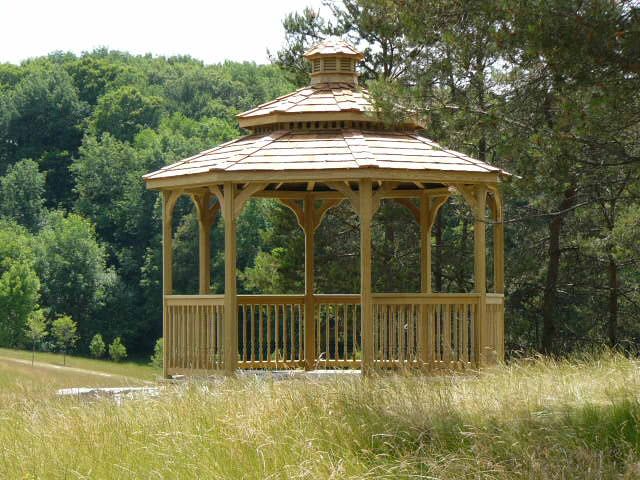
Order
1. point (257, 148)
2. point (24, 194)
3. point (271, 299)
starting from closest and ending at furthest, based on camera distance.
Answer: point (257, 148) < point (271, 299) < point (24, 194)

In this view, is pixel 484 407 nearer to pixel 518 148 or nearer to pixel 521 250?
pixel 518 148

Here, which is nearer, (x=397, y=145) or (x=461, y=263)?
(x=397, y=145)

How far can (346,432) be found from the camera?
8.99 metres

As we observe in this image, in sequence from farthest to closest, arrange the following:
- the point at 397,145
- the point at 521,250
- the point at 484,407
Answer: the point at 521,250
the point at 397,145
the point at 484,407

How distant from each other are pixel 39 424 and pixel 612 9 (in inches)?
255

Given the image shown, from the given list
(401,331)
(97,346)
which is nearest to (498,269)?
(401,331)

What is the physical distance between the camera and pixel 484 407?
963 cm

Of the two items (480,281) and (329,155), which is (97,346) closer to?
(480,281)

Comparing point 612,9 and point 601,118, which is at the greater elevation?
point 612,9

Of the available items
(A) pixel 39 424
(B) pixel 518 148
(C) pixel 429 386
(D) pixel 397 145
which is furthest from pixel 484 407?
(D) pixel 397 145

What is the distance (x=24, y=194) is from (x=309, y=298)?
64.2m

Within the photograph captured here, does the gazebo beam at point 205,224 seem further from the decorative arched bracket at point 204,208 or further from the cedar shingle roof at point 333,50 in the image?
the cedar shingle roof at point 333,50

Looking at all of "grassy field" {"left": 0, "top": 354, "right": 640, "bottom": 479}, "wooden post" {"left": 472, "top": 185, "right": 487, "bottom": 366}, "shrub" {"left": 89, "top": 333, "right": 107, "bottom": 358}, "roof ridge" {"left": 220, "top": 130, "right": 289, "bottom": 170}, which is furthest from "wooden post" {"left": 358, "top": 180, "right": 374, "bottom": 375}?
"shrub" {"left": 89, "top": 333, "right": 107, "bottom": 358}

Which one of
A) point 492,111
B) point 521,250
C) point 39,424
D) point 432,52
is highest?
point 432,52
